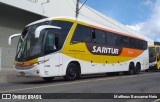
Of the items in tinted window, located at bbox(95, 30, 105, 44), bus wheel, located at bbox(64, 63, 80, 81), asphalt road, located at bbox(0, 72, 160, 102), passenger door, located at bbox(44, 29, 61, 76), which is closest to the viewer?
asphalt road, located at bbox(0, 72, 160, 102)

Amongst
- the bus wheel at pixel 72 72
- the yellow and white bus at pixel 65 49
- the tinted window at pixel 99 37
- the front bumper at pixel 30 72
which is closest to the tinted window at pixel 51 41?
the yellow and white bus at pixel 65 49

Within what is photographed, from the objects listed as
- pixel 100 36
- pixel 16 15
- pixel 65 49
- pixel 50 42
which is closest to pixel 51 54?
pixel 50 42

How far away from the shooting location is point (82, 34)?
19.3m

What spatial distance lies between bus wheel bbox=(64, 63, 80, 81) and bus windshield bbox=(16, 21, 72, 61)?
4.65ft

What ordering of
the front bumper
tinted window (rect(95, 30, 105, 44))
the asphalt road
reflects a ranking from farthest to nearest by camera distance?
tinted window (rect(95, 30, 105, 44)) → the front bumper → the asphalt road

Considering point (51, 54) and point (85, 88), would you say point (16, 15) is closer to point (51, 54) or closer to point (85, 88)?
point (51, 54)

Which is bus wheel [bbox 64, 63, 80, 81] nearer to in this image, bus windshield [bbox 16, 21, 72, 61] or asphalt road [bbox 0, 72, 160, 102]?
bus windshield [bbox 16, 21, 72, 61]

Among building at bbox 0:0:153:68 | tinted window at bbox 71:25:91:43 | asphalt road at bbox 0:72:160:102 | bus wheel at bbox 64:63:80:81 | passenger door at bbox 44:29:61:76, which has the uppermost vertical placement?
building at bbox 0:0:153:68

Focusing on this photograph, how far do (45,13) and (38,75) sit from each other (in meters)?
14.7

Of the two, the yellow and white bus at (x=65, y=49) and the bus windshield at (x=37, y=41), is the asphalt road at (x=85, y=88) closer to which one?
the yellow and white bus at (x=65, y=49)

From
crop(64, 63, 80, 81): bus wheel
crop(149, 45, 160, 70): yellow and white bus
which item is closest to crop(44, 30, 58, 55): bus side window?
crop(64, 63, 80, 81): bus wheel

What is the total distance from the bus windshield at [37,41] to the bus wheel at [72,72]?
1.42 m

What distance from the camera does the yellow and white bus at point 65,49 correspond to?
16531 millimetres

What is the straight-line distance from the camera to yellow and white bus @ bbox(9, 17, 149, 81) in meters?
16.5
